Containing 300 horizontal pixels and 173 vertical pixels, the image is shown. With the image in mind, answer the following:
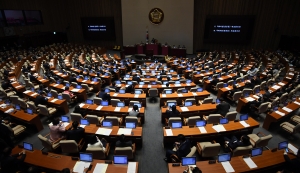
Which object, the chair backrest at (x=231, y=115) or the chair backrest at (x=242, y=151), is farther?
the chair backrest at (x=231, y=115)

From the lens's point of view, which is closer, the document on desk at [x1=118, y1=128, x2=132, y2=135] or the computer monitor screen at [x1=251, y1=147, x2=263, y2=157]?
the computer monitor screen at [x1=251, y1=147, x2=263, y2=157]

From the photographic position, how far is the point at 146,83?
11.5m

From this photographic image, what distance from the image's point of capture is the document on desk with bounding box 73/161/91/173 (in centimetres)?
458

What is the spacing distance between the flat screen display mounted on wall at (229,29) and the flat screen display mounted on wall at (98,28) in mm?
13032

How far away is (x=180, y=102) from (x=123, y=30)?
1869 cm

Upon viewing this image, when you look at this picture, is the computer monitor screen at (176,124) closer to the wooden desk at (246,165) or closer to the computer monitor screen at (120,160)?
the wooden desk at (246,165)

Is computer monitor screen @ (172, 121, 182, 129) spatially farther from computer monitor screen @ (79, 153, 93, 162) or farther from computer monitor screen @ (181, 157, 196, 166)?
computer monitor screen @ (79, 153, 93, 162)

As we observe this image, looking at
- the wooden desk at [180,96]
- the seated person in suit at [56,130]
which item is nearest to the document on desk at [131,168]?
the seated person in suit at [56,130]

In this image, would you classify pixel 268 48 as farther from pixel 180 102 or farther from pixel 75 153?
pixel 75 153

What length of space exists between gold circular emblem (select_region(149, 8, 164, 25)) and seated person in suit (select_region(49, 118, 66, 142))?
20182 millimetres

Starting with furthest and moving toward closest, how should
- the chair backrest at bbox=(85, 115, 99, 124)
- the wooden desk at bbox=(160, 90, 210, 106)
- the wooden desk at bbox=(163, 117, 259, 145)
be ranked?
the wooden desk at bbox=(160, 90, 210, 106)
the chair backrest at bbox=(85, 115, 99, 124)
the wooden desk at bbox=(163, 117, 259, 145)

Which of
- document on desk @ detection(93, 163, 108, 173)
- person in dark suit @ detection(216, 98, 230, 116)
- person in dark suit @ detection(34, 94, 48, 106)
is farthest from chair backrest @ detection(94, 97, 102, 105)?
person in dark suit @ detection(216, 98, 230, 116)

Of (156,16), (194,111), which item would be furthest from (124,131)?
(156,16)

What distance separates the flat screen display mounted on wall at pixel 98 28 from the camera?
25766 mm
